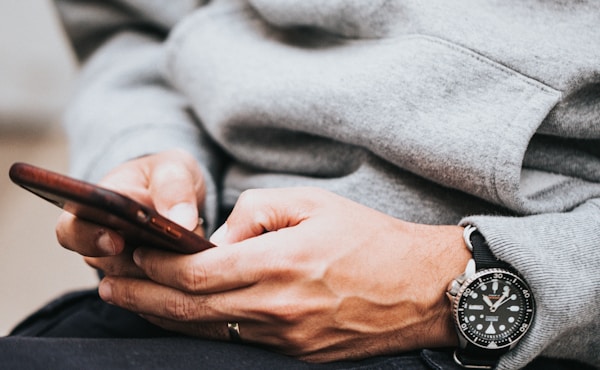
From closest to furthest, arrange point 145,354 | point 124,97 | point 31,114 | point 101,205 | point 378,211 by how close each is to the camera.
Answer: point 101,205 → point 145,354 → point 378,211 → point 124,97 → point 31,114

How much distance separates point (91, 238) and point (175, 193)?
0.13 meters

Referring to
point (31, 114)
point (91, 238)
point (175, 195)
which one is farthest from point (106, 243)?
point (31, 114)

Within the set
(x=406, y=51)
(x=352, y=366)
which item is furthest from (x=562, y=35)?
(x=352, y=366)

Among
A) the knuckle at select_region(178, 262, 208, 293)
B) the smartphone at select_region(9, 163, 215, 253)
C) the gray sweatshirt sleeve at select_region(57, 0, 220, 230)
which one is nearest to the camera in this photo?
the smartphone at select_region(9, 163, 215, 253)

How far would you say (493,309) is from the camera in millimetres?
600

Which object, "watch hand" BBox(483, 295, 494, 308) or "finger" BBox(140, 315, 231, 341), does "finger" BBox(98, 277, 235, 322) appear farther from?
"watch hand" BBox(483, 295, 494, 308)

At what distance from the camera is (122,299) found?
24.0 inches

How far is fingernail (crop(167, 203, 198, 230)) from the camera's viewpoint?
66 centimetres

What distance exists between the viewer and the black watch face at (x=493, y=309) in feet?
1.94

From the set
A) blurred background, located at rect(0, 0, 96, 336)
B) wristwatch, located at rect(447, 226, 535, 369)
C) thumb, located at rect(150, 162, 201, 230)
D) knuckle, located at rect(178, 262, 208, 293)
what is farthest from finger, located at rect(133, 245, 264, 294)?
blurred background, located at rect(0, 0, 96, 336)

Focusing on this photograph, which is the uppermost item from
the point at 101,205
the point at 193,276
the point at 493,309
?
the point at 101,205

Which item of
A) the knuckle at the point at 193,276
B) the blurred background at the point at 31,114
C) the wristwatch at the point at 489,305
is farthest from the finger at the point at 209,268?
the blurred background at the point at 31,114

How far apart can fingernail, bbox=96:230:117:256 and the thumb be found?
0.34ft

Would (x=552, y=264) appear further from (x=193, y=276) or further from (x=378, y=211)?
(x=193, y=276)
